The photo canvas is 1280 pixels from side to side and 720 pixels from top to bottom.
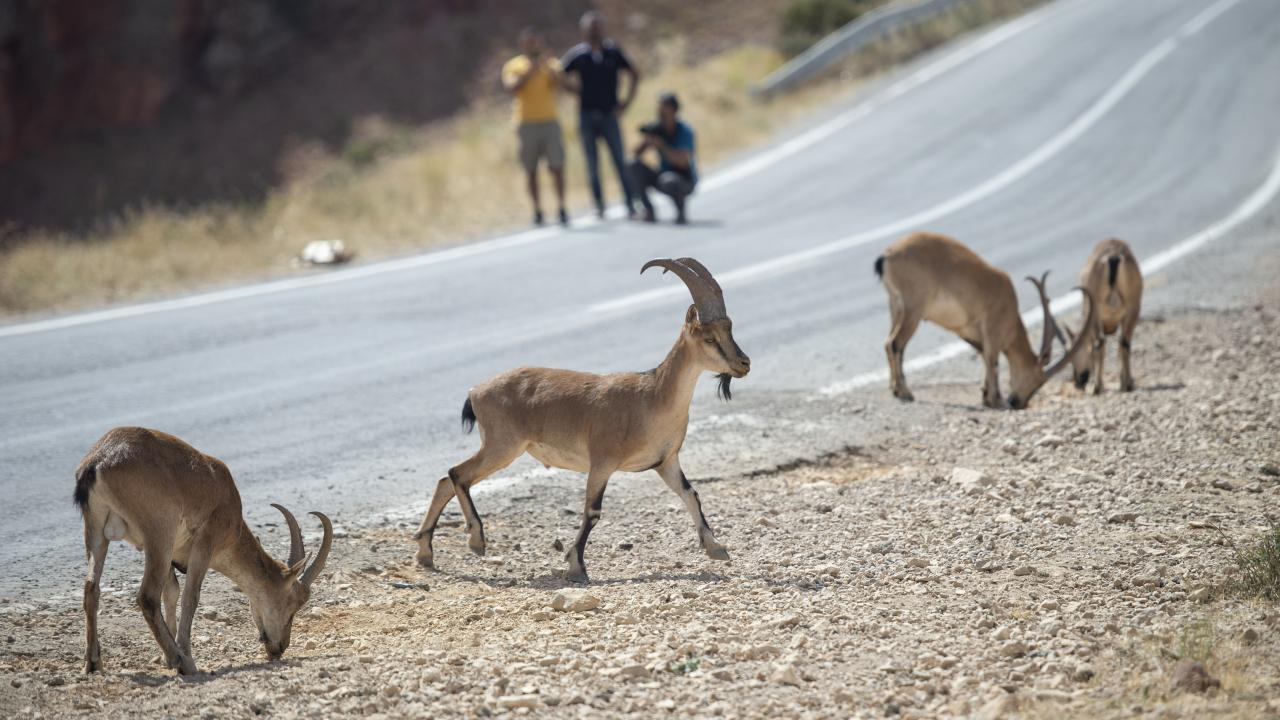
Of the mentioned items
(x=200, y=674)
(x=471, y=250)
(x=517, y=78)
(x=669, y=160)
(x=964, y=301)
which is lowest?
(x=200, y=674)

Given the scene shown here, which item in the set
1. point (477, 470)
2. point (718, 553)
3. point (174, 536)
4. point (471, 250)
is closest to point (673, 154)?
point (471, 250)

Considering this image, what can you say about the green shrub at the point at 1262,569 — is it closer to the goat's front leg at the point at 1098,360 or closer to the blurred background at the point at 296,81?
the goat's front leg at the point at 1098,360

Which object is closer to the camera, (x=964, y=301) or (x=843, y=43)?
(x=964, y=301)

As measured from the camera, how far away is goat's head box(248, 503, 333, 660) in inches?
269

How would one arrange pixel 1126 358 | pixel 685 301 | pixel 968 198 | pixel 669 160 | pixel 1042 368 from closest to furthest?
pixel 1042 368 < pixel 1126 358 < pixel 685 301 < pixel 669 160 < pixel 968 198

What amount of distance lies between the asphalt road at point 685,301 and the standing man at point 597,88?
1.26 m

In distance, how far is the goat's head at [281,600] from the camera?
22.4 ft

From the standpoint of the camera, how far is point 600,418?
788 centimetres

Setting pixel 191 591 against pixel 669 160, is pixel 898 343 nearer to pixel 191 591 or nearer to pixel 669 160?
pixel 191 591

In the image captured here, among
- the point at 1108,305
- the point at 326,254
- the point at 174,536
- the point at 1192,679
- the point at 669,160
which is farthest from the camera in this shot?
the point at 669,160

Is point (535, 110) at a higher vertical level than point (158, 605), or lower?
higher

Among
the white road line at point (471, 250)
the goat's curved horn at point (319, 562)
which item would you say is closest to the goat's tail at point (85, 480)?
the goat's curved horn at point (319, 562)

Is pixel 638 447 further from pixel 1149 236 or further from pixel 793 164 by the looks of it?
pixel 793 164

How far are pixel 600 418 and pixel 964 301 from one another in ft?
18.3
